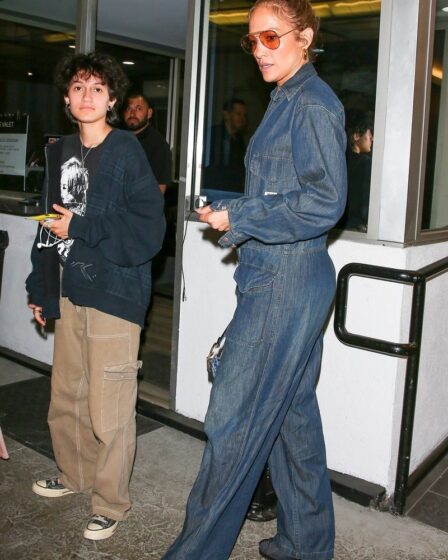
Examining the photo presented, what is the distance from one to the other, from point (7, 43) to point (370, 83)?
377cm

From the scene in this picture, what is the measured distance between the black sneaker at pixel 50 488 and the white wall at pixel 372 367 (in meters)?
1.13

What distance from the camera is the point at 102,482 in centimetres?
285

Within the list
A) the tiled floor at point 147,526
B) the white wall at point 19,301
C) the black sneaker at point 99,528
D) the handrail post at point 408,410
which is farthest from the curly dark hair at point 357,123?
the white wall at point 19,301

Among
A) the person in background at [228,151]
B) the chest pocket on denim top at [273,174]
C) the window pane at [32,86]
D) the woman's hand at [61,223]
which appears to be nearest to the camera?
the chest pocket on denim top at [273,174]

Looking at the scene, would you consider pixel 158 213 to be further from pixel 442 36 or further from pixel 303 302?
pixel 442 36

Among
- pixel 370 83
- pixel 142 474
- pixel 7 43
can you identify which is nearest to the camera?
pixel 370 83

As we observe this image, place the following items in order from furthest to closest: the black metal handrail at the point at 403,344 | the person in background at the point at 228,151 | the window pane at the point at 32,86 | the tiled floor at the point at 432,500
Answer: the window pane at the point at 32,86 < the person in background at the point at 228,151 < the tiled floor at the point at 432,500 < the black metal handrail at the point at 403,344

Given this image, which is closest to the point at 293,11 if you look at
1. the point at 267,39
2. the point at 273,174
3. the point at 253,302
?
the point at 267,39

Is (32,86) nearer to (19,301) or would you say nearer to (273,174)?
(19,301)

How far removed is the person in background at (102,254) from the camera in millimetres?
2746

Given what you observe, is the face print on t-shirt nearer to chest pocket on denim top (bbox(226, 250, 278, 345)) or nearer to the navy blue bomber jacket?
the navy blue bomber jacket

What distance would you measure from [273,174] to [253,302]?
16.5 inches

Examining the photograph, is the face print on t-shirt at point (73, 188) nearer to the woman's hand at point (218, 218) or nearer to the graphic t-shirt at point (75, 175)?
the graphic t-shirt at point (75, 175)

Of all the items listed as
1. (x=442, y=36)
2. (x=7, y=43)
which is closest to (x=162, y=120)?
(x=7, y=43)
